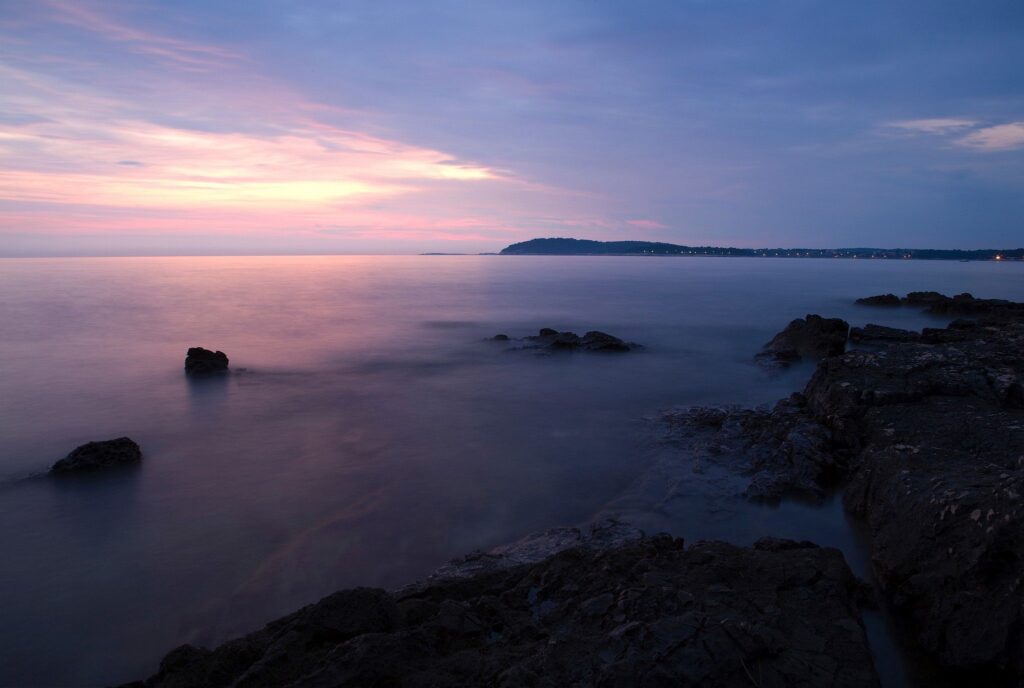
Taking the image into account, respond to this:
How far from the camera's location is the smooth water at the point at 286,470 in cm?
510

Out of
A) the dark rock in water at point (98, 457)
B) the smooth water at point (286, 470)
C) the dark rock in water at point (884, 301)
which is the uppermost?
the dark rock in water at point (884, 301)

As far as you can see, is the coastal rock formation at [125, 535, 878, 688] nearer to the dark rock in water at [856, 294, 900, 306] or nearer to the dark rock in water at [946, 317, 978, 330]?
the dark rock in water at [946, 317, 978, 330]

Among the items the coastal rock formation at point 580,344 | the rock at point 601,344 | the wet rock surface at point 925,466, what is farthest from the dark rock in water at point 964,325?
the rock at point 601,344

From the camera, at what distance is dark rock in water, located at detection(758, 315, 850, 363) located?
15211 mm

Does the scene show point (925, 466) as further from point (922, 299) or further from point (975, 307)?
point (922, 299)

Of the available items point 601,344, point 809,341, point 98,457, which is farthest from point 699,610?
point 809,341

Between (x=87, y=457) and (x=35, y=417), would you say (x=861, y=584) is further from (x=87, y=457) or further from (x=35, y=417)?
(x=35, y=417)

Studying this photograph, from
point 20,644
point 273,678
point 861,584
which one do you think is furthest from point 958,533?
point 20,644

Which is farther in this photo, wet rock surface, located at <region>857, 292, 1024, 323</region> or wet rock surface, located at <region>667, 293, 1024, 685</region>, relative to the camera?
wet rock surface, located at <region>857, 292, 1024, 323</region>

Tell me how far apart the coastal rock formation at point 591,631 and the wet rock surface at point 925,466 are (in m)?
0.59

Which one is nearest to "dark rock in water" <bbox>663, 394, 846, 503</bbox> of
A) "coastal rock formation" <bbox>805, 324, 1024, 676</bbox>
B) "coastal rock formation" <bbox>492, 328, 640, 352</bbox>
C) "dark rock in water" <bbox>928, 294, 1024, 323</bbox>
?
"coastal rock formation" <bbox>805, 324, 1024, 676</bbox>

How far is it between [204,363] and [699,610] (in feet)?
46.9

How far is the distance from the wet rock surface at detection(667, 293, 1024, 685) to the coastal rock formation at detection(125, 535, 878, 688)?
591 millimetres

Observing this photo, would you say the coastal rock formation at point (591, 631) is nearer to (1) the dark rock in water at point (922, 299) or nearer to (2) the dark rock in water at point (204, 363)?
(2) the dark rock in water at point (204, 363)
